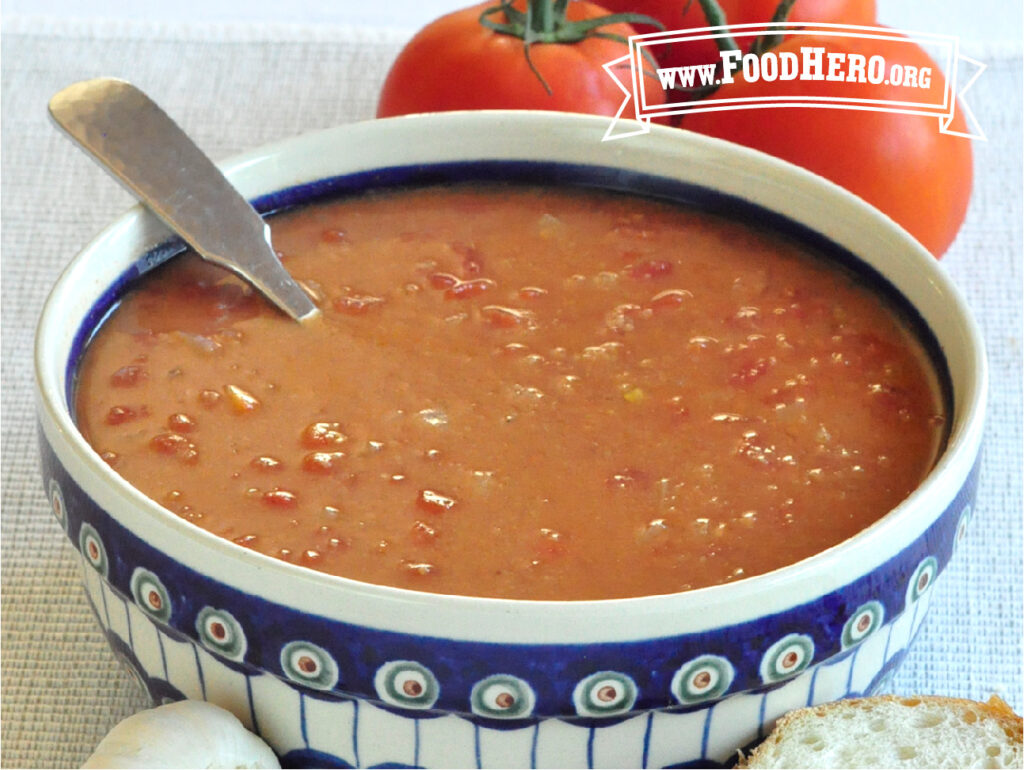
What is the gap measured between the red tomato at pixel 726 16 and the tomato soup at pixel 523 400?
0.49 m

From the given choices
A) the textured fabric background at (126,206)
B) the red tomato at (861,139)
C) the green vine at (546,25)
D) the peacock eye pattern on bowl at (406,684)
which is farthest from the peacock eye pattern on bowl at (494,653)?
the green vine at (546,25)

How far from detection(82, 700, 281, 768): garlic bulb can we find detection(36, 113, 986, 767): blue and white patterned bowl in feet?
0.09

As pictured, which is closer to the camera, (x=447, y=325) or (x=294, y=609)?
(x=294, y=609)

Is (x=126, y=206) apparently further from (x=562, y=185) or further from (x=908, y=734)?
(x=908, y=734)

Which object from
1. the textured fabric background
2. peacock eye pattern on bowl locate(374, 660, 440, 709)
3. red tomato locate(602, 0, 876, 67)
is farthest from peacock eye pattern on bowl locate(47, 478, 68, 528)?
red tomato locate(602, 0, 876, 67)

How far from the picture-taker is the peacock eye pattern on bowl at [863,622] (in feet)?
3.98

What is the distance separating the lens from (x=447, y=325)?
1.51 metres

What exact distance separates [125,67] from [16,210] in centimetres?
47

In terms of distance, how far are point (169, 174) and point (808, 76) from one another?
0.89 meters

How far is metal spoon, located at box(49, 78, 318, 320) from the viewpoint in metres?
1.58

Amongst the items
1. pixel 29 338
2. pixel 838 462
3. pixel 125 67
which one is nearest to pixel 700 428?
pixel 838 462

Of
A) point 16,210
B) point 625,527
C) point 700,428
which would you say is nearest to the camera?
point 625,527

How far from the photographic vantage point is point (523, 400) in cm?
139

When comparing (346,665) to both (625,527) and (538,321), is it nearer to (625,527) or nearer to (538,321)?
(625,527)
